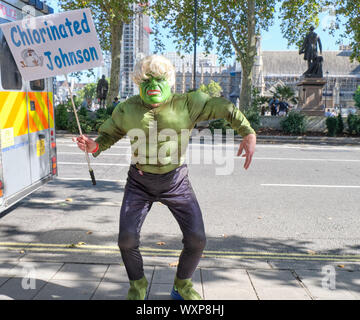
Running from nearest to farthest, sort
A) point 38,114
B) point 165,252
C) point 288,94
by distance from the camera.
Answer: point 165,252 → point 38,114 → point 288,94

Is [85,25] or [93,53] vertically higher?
[85,25]

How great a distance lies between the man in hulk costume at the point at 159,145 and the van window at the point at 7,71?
7.72 feet

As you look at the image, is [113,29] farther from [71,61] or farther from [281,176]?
[71,61]

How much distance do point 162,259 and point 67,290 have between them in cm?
109

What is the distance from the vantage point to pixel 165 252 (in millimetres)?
4254

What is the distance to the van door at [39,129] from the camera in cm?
538

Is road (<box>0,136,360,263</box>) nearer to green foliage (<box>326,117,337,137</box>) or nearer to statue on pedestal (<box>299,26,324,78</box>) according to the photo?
green foliage (<box>326,117,337,137</box>)

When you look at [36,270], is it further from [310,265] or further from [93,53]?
[310,265]

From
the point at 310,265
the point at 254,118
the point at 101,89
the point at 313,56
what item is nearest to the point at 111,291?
the point at 310,265

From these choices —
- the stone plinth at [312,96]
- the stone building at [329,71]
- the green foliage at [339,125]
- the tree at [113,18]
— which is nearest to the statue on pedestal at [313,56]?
the stone plinth at [312,96]

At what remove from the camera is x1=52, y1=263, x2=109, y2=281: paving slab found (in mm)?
3447

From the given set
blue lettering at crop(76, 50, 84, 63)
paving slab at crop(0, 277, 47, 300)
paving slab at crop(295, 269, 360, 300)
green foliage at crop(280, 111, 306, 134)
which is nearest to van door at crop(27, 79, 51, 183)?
blue lettering at crop(76, 50, 84, 63)

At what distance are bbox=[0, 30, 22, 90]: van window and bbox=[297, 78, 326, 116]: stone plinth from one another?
18475mm

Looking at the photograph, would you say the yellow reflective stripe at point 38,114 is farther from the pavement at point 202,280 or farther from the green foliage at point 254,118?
the green foliage at point 254,118
